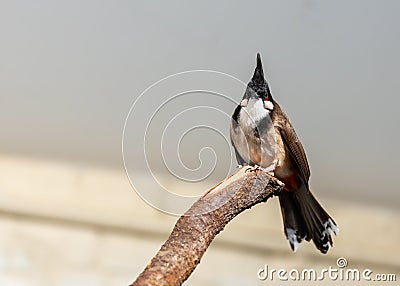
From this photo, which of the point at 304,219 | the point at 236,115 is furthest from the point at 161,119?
the point at 304,219

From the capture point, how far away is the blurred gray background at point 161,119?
56.2 inches

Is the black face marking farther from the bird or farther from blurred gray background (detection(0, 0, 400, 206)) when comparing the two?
blurred gray background (detection(0, 0, 400, 206))

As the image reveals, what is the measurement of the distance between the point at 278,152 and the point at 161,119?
0.22 meters

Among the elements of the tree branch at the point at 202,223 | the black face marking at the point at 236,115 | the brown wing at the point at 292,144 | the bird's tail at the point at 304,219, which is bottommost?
the tree branch at the point at 202,223

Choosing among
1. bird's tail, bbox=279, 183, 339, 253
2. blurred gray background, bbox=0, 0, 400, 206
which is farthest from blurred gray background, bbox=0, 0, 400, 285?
bird's tail, bbox=279, 183, 339, 253

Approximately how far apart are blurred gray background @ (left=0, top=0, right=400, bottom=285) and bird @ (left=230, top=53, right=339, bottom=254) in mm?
37

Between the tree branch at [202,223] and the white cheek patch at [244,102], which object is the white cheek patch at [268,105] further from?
the tree branch at [202,223]

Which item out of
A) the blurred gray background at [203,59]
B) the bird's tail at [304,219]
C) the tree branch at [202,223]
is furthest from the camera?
the blurred gray background at [203,59]

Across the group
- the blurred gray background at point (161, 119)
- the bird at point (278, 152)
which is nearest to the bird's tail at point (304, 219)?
the bird at point (278, 152)

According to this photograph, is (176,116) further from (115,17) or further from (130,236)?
(130,236)

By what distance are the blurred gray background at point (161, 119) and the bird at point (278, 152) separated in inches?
1.5

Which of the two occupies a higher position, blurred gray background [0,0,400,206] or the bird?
blurred gray background [0,0,400,206]

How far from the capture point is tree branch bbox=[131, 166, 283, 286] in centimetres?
75

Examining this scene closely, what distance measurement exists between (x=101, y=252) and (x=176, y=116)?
922mm
